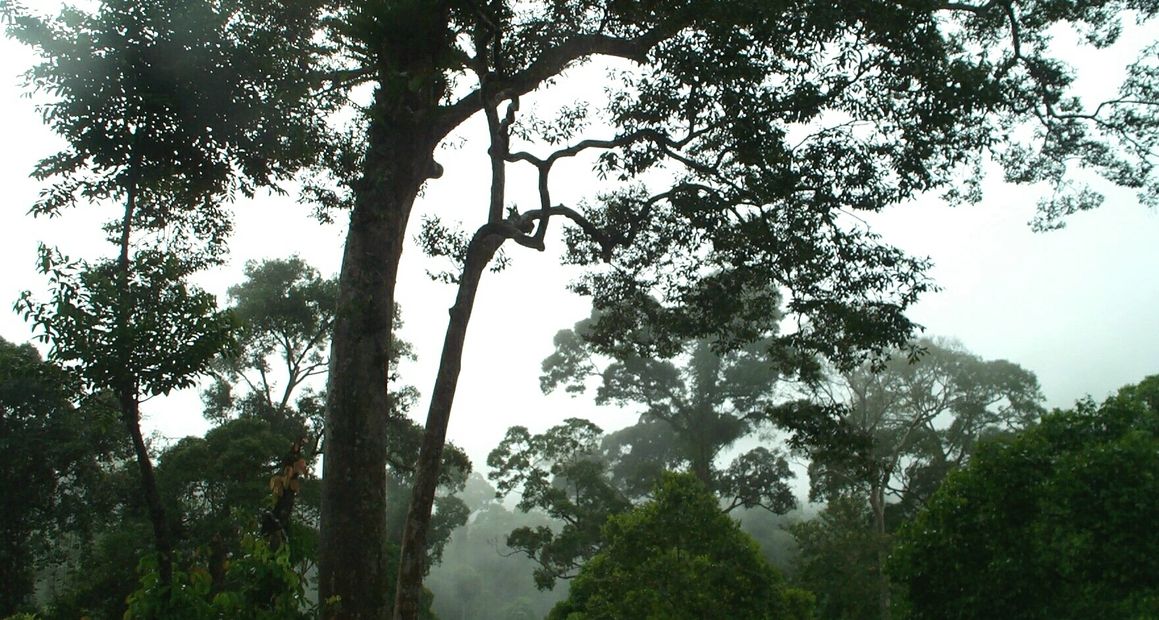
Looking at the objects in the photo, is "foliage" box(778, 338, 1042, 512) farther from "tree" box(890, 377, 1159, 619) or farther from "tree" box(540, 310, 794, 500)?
"tree" box(890, 377, 1159, 619)

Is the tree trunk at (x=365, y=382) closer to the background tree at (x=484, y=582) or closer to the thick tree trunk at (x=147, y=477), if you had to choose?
the thick tree trunk at (x=147, y=477)

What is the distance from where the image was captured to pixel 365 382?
6043 mm

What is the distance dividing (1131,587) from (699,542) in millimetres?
4887

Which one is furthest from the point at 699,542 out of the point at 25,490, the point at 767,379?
the point at 767,379

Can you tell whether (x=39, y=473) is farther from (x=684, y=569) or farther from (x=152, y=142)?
(x=684, y=569)

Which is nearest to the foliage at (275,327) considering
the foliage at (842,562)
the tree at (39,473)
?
the tree at (39,473)

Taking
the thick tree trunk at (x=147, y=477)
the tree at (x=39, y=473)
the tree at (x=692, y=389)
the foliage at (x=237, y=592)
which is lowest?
the foliage at (x=237, y=592)

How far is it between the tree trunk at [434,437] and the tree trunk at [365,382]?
0.82ft

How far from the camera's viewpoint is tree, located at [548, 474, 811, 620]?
948 cm

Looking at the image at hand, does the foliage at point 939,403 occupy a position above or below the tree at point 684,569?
above

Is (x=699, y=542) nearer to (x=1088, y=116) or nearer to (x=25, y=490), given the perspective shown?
(x=1088, y=116)

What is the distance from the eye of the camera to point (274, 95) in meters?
7.54

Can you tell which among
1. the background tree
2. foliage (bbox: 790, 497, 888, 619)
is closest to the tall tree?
foliage (bbox: 790, 497, 888, 619)

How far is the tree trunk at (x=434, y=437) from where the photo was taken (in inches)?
243
